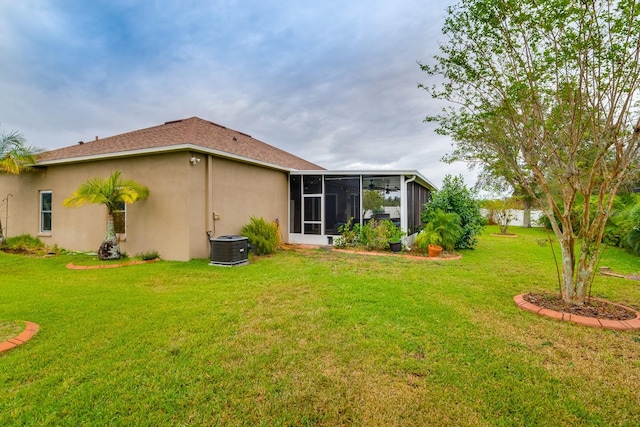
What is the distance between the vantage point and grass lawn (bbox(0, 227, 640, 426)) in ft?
7.39

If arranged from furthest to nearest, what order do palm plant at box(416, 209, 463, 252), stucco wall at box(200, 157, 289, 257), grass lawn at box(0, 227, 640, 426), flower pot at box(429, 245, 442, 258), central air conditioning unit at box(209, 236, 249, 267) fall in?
palm plant at box(416, 209, 463, 252) < flower pot at box(429, 245, 442, 258) < stucco wall at box(200, 157, 289, 257) < central air conditioning unit at box(209, 236, 249, 267) < grass lawn at box(0, 227, 640, 426)

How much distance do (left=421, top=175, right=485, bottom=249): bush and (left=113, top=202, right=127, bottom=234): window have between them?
33.5 feet

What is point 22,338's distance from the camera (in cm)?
338

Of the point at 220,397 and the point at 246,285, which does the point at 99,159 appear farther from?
the point at 220,397

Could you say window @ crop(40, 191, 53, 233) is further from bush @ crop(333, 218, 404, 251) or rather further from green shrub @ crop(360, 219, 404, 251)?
green shrub @ crop(360, 219, 404, 251)

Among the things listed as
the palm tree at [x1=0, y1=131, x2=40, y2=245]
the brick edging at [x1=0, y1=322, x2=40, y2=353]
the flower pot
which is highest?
the palm tree at [x1=0, y1=131, x2=40, y2=245]

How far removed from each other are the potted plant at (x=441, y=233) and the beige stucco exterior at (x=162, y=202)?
5576 millimetres

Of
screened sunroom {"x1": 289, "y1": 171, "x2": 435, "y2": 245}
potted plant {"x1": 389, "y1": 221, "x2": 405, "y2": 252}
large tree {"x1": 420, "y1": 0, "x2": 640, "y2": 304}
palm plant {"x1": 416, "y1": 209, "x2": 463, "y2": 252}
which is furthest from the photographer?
screened sunroom {"x1": 289, "y1": 171, "x2": 435, "y2": 245}

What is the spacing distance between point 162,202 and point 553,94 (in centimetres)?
897

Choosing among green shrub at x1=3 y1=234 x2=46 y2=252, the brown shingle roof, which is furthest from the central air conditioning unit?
green shrub at x1=3 y1=234 x2=46 y2=252

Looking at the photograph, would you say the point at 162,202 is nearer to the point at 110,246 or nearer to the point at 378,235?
the point at 110,246

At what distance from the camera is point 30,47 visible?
999 centimetres

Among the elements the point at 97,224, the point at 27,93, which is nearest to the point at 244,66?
the point at 97,224

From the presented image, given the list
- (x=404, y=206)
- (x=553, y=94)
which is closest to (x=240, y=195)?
(x=404, y=206)
